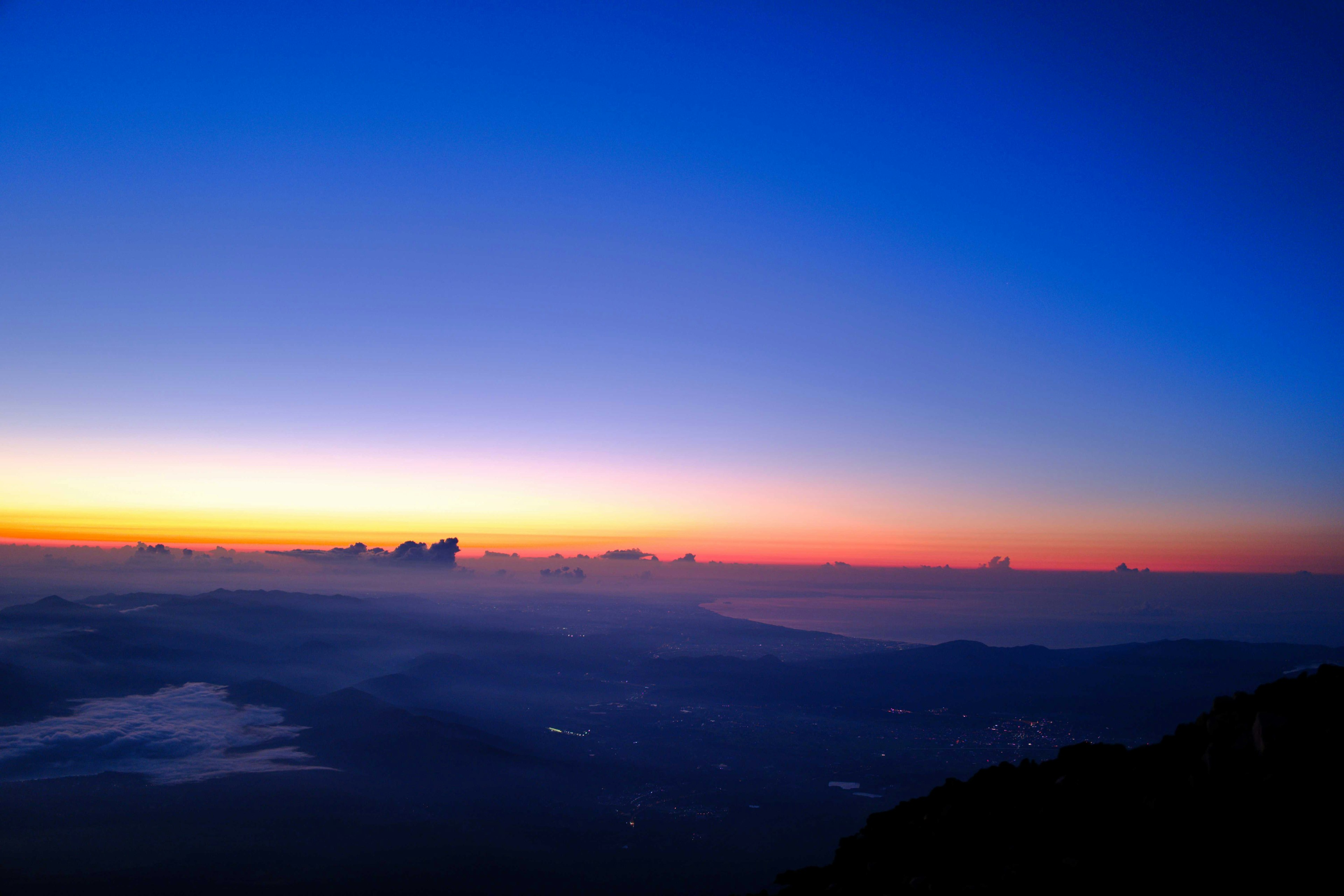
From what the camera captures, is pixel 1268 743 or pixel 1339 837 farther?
pixel 1268 743

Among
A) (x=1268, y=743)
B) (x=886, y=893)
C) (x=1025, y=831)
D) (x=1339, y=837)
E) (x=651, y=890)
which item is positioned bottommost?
(x=651, y=890)

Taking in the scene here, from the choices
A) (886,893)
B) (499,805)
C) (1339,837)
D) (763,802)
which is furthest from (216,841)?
(1339,837)

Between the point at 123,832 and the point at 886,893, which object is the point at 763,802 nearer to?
the point at 123,832

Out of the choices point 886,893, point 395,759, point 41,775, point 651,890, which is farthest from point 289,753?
point 886,893

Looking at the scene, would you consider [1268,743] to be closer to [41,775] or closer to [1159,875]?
[1159,875]

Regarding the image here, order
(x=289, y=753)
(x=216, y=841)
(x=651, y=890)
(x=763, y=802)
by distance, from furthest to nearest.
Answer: (x=289, y=753), (x=763, y=802), (x=216, y=841), (x=651, y=890)

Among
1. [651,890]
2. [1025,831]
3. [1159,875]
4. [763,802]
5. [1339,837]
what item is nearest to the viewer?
[1339,837]

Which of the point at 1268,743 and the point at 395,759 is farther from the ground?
the point at 1268,743
